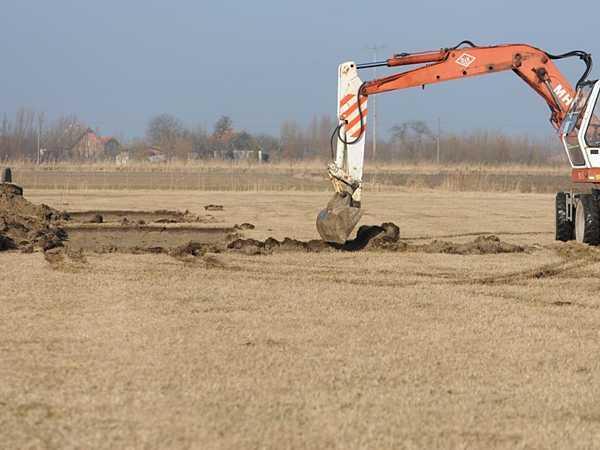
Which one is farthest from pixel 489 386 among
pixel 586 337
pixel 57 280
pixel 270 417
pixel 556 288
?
pixel 57 280

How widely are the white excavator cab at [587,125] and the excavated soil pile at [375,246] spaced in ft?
5.87

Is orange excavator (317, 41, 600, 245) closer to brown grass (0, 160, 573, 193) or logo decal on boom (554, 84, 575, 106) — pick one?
logo decal on boom (554, 84, 575, 106)

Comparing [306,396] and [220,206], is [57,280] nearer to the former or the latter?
[306,396]

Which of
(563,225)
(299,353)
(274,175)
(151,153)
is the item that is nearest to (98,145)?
(151,153)

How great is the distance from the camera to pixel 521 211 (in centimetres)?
2803

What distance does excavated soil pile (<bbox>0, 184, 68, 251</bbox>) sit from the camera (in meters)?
15.7

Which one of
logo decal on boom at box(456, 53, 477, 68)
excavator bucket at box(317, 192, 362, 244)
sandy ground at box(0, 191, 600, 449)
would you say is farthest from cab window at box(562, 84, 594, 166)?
excavator bucket at box(317, 192, 362, 244)

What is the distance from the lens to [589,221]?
16.5 m

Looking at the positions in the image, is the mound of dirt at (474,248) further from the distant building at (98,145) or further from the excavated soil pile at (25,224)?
the distant building at (98,145)

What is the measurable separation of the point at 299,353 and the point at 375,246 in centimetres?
867

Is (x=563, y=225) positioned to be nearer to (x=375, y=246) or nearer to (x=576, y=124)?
(x=576, y=124)

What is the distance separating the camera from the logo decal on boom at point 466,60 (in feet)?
55.3

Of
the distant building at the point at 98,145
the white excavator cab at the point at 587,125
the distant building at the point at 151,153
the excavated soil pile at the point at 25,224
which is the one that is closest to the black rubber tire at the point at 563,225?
the white excavator cab at the point at 587,125

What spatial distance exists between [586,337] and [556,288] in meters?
Answer: 3.27
